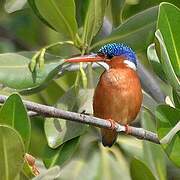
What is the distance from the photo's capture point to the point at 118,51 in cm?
274

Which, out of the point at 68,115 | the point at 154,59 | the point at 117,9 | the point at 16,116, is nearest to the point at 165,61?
the point at 154,59

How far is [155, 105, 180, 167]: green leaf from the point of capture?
2104 millimetres

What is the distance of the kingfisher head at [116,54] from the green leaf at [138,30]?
31 mm

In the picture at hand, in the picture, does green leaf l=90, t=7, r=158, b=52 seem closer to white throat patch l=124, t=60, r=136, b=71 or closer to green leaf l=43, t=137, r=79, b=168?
white throat patch l=124, t=60, r=136, b=71

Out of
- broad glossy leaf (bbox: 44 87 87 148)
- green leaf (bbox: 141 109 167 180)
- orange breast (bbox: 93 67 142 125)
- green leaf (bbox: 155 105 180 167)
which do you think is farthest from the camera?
green leaf (bbox: 141 109 167 180)

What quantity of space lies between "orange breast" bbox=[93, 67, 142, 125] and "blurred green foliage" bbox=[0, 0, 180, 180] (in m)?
0.06

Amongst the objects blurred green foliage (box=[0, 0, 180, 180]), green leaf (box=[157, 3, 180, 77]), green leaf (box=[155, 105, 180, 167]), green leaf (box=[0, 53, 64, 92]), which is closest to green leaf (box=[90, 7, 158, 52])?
blurred green foliage (box=[0, 0, 180, 180])

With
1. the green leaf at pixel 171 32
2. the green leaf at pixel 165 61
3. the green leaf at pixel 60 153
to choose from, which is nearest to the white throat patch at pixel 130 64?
the green leaf at pixel 60 153

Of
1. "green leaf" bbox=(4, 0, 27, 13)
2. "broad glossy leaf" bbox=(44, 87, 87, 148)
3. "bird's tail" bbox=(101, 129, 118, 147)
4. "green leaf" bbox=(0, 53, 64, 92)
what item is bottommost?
"bird's tail" bbox=(101, 129, 118, 147)

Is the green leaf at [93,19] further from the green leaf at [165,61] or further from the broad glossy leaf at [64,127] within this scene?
the green leaf at [165,61]

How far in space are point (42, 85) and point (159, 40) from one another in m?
0.67

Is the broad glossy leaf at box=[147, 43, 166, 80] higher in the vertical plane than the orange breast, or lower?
higher

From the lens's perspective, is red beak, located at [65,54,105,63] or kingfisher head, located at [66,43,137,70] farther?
kingfisher head, located at [66,43,137,70]

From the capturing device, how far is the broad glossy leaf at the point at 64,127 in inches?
95.0
